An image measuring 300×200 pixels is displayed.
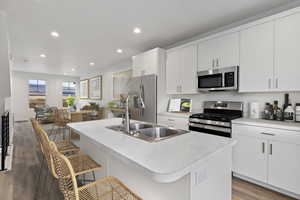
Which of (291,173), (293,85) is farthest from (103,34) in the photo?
(291,173)

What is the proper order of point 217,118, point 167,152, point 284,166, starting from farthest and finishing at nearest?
point 217,118 < point 284,166 < point 167,152

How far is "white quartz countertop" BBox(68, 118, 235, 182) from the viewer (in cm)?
79

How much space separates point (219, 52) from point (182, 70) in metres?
0.84

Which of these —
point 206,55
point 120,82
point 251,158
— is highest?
point 206,55

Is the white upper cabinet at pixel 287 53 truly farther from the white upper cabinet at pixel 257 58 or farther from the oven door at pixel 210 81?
the oven door at pixel 210 81

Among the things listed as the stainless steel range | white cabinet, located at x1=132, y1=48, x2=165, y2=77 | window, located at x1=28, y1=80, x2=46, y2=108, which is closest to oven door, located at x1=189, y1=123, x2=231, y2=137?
the stainless steel range

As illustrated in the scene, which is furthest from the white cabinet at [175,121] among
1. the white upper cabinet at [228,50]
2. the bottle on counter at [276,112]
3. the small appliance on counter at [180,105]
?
the bottle on counter at [276,112]

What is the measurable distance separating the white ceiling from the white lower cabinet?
1.82 m

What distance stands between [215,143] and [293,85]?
1.65m

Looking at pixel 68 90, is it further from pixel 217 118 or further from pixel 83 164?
pixel 217 118

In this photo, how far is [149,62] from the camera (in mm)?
3705

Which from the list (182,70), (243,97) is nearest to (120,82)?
(182,70)

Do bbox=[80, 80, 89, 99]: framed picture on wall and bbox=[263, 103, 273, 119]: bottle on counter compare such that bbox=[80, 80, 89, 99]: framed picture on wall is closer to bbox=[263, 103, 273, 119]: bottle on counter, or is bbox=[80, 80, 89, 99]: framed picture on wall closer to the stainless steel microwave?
the stainless steel microwave

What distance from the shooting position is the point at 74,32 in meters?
3.12
